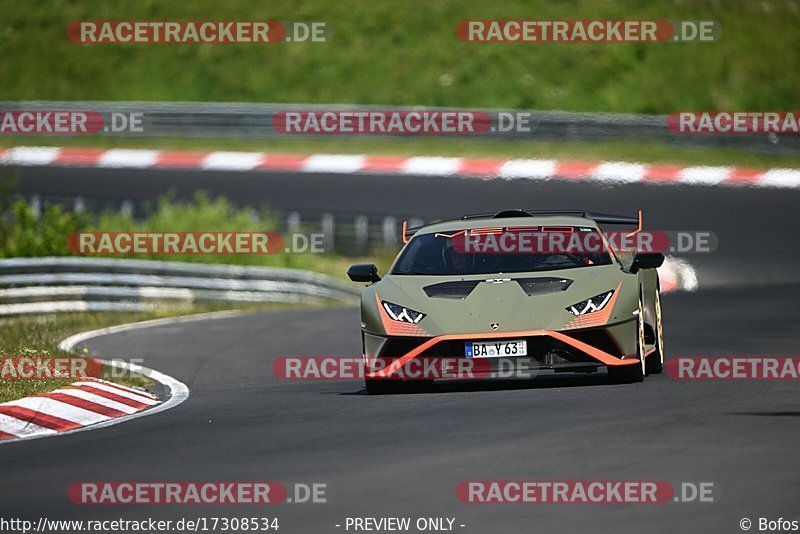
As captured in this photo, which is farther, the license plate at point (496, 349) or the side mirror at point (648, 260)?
the side mirror at point (648, 260)

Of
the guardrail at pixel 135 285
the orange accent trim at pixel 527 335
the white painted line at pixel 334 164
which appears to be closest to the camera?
the orange accent trim at pixel 527 335

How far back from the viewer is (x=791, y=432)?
9344 mm

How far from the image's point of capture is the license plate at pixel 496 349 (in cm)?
1170

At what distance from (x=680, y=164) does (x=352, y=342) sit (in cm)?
1799

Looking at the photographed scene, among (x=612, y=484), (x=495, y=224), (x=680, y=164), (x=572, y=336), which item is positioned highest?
(x=680, y=164)

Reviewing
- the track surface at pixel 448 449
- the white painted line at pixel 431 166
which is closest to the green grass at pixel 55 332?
the track surface at pixel 448 449

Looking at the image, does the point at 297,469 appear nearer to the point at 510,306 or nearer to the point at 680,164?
the point at 510,306

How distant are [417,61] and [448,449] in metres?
37.2

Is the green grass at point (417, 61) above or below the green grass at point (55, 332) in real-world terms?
above

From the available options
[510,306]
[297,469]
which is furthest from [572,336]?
[297,469]

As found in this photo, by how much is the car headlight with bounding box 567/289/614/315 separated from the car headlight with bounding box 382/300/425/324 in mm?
1108

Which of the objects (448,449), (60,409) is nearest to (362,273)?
(60,409)

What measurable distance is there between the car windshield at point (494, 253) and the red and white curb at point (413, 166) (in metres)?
17.6

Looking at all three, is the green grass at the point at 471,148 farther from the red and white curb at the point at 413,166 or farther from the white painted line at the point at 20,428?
the white painted line at the point at 20,428
